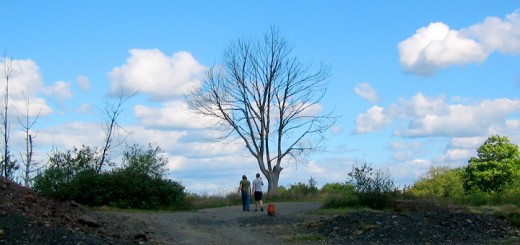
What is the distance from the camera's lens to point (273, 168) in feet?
169

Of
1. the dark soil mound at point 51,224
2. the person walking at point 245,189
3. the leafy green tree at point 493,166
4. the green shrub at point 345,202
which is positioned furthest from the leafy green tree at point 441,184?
the dark soil mound at point 51,224

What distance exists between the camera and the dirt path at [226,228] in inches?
782

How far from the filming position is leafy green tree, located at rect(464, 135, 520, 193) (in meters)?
43.9

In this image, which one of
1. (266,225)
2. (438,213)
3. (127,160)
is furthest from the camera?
(127,160)

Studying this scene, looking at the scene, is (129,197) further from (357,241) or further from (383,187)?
(357,241)

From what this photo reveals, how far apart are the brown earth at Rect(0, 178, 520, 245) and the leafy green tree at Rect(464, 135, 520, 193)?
75.2 ft

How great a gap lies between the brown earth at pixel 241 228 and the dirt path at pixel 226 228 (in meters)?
0.03

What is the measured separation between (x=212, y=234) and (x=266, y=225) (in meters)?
3.03

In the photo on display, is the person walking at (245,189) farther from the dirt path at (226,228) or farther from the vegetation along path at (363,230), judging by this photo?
the vegetation along path at (363,230)

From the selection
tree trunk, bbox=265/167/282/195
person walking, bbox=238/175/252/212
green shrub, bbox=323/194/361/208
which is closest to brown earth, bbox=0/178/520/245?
person walking, bbox=238/175/252/212

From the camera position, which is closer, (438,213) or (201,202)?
(438,213)

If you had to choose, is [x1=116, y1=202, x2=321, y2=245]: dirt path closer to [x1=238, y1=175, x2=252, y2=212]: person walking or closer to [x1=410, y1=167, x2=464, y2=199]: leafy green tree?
[x1=238, y1=175, x2=252, y2=212]: person walking

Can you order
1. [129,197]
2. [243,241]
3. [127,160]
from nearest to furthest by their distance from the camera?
[243,241] → [129,197] → [127,160]

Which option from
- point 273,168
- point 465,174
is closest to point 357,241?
point 465,174
